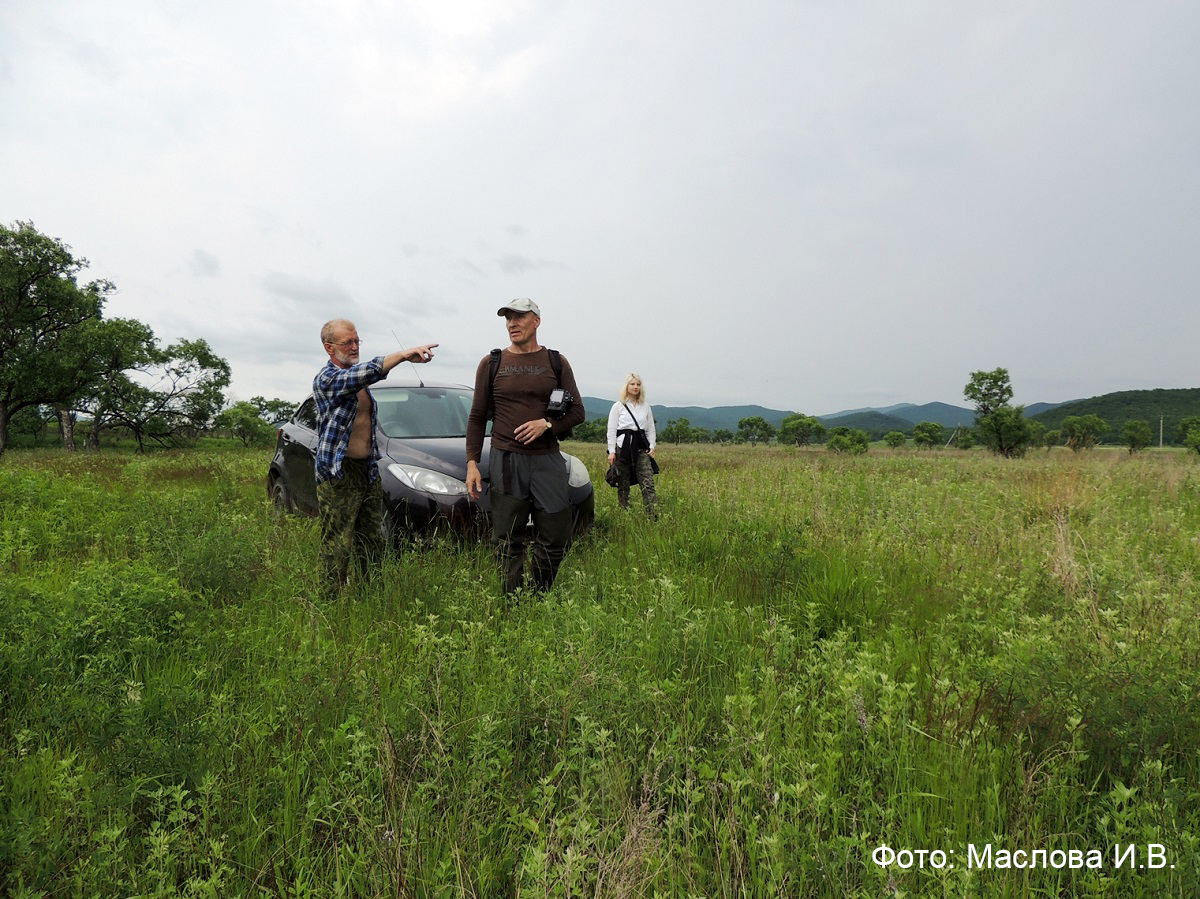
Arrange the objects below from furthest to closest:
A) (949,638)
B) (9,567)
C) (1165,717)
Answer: (9,567), (949,638), (1165,717)

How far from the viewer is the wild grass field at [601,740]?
174 centimetres

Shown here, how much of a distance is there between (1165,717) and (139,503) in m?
9.74

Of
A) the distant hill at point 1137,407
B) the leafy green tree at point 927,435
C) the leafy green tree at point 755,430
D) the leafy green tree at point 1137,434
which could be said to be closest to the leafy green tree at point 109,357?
the leafy green tree at point 927,435

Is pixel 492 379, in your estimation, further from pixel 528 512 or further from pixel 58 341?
pixel 58 341

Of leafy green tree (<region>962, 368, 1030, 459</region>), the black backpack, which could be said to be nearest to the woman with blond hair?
the black backpack

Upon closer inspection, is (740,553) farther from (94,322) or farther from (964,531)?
(94,322)

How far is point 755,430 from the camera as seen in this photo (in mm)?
139875

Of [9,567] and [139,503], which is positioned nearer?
[9,567]

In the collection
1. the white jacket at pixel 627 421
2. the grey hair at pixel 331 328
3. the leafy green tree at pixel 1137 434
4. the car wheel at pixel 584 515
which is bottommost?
the leafy green tree at pixel 1137 434

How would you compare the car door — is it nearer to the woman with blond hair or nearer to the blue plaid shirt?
the blue plaid shirt

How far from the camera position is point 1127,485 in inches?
386

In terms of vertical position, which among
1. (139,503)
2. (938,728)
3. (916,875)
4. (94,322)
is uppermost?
(94,322)

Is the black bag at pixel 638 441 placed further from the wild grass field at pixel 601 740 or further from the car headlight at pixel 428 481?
the wild grass field at pixel 601 740

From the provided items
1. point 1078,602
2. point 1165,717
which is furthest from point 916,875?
point 1078,602
